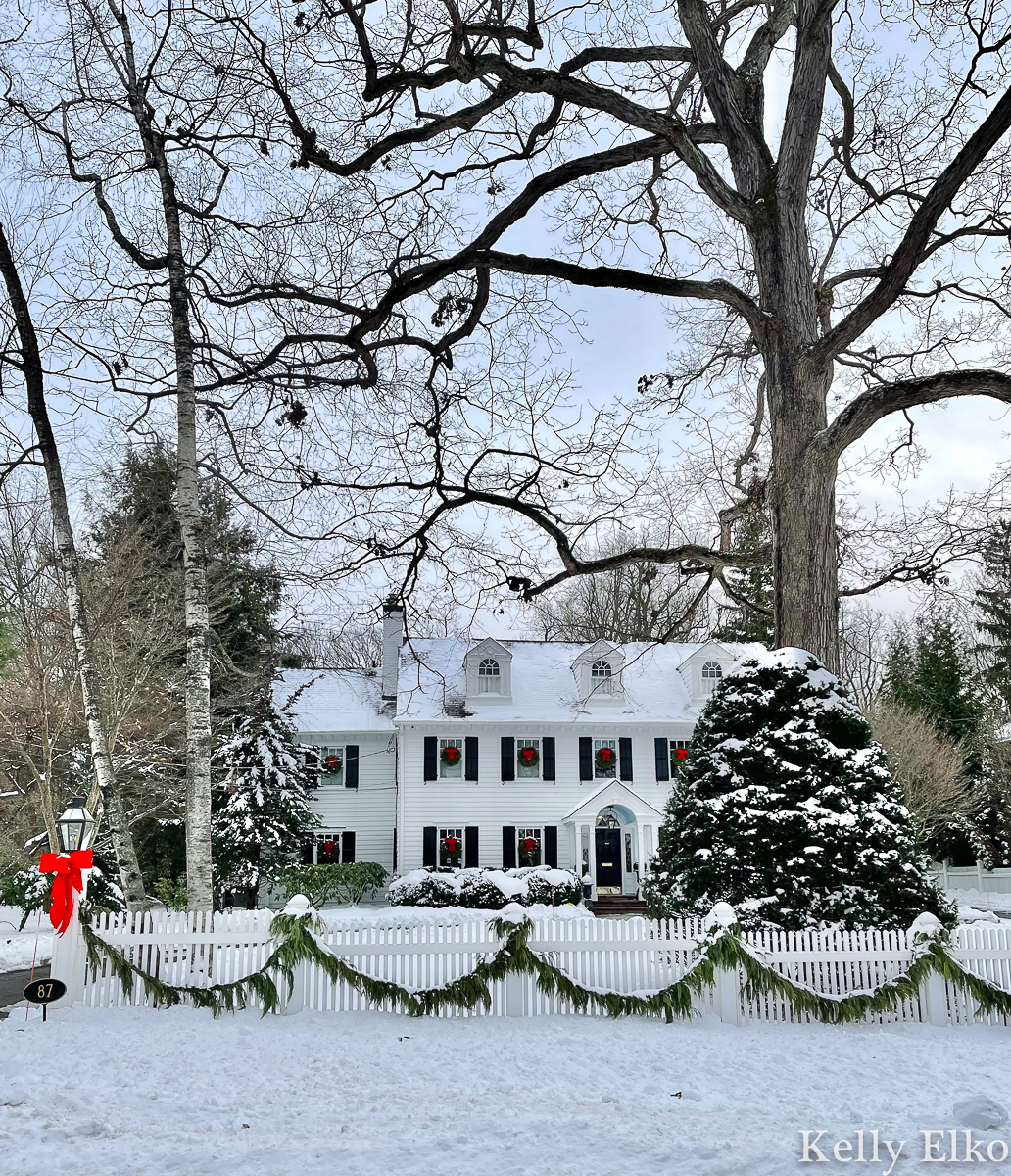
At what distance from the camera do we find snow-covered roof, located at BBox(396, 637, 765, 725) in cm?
2602

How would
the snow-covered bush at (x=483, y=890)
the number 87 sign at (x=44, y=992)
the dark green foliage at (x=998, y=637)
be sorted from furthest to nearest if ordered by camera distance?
the dark green foliage at (x=998, y=637) < the snow-covered bush at (x=483, y=890) < the number 87 sign at (x=44, y=992)

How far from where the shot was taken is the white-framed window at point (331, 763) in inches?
1031

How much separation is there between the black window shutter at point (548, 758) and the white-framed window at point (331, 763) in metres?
5.73

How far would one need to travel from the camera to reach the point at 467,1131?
16.9 feet

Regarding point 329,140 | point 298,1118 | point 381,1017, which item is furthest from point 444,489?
point 298,1118

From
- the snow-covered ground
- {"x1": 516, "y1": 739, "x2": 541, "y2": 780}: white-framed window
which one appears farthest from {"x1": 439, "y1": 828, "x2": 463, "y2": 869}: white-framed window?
the snow-covered ground

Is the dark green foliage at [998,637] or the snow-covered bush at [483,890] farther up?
the dark green foliage at [998,637]

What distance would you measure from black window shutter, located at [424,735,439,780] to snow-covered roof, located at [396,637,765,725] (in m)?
0.83

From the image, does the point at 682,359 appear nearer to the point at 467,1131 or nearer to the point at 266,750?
the point at 467,1131

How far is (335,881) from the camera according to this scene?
23078 mm

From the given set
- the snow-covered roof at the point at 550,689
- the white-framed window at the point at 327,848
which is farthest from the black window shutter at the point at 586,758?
the white-framed window at the point at 327,848

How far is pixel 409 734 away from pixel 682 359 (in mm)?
14748

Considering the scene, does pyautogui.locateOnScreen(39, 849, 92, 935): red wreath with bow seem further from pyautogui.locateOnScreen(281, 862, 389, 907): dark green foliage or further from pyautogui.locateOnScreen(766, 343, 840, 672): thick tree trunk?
pyautogui.locateOnScreen(281, 862, 389, 907): dark green foliage

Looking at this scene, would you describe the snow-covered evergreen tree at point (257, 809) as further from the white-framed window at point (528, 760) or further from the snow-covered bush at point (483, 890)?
the white-framed window at point (528, 760)
